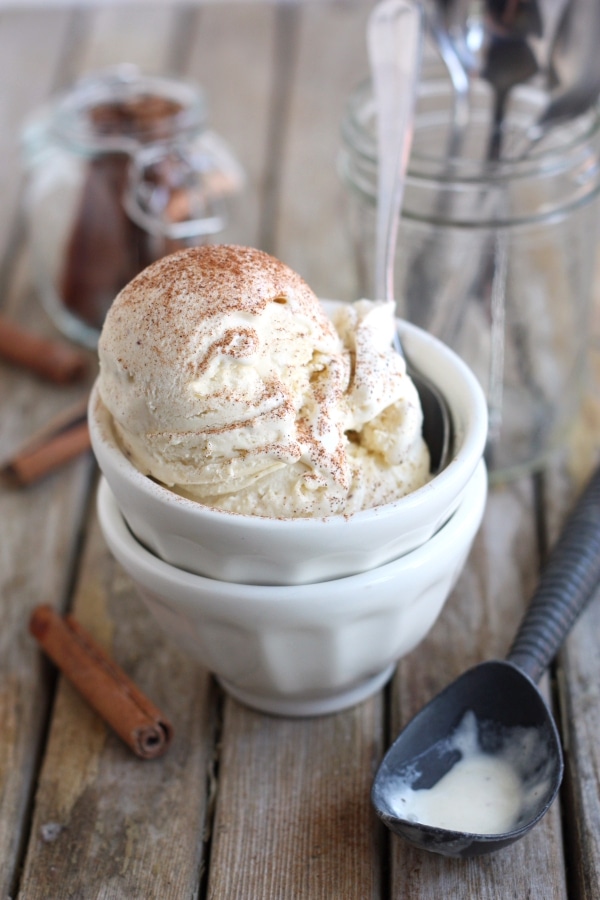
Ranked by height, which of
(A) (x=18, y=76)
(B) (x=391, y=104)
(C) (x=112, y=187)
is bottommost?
(A) (x=18, y=76)

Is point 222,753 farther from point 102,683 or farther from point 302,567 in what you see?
point 302,567

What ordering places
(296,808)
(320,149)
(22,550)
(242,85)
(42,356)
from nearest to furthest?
(296,808)
(22,550)
(42,356)
(320,149)
(242,85)

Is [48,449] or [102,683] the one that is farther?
[48,449]

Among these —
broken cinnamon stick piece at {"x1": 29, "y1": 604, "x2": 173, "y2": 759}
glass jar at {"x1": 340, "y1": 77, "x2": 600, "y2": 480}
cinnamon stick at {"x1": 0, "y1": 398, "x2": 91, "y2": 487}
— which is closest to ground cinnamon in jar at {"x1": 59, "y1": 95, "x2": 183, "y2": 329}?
cinnamon stick at {"x1": 0, "y1": 398, "x2": 91, "y2": 487}

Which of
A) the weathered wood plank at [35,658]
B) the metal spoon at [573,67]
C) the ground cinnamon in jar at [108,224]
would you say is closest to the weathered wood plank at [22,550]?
the weathered wood plank at [35,658]

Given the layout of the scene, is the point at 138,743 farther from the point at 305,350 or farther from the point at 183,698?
the point at 305,350

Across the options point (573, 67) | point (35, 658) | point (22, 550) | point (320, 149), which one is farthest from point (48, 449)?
point (320, 149)

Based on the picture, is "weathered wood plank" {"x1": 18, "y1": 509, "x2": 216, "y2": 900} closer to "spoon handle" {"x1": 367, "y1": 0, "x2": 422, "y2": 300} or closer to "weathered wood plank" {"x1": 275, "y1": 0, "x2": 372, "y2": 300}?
"spoon handle" {"x1": 367, "y1": 0, "x2": 422, "y2": 300}
